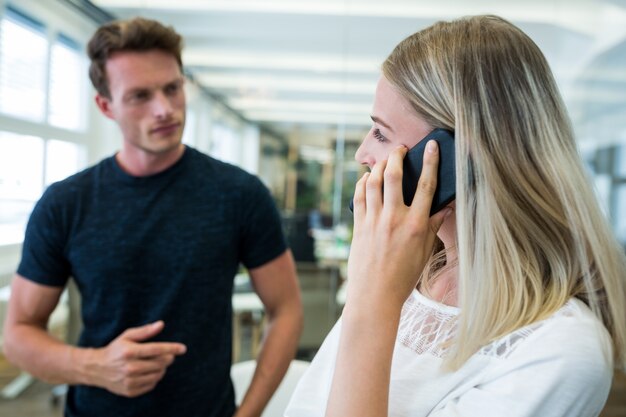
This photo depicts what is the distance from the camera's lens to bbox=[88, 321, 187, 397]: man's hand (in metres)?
1.14

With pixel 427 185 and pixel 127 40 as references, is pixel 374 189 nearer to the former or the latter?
pixel 427 185

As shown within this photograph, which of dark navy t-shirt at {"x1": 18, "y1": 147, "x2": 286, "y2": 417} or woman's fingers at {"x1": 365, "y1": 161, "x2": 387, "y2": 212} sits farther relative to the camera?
dark navy t-shirt at {"x1": 18, "y1": 147, "x2": 286, "y2": 417}

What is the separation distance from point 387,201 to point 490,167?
0.15 metres

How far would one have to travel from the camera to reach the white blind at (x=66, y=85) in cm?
288

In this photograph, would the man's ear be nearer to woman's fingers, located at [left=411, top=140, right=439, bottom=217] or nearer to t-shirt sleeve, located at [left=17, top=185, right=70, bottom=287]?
t-shirt sleeve, located at [left=17, top=185, right=70, bottom=287]

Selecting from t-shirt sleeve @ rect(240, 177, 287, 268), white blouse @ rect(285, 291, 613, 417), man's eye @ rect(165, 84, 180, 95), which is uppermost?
man's eye @ rect(165, 84, 180, 95)

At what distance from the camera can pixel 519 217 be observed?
74 centimetres

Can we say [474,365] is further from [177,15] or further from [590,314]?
[177,15]

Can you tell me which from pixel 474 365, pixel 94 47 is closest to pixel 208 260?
pixel 94 47

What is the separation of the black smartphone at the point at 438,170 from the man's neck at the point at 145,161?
774mm

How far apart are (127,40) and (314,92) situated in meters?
2.55

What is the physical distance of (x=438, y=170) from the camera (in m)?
0.78

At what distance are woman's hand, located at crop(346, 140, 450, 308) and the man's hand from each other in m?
0.57

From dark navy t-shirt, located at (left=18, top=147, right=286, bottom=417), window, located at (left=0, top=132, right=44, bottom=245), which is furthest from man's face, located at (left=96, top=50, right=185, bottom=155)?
window, located at (left=0, top=132, right=44, bottom=245)
